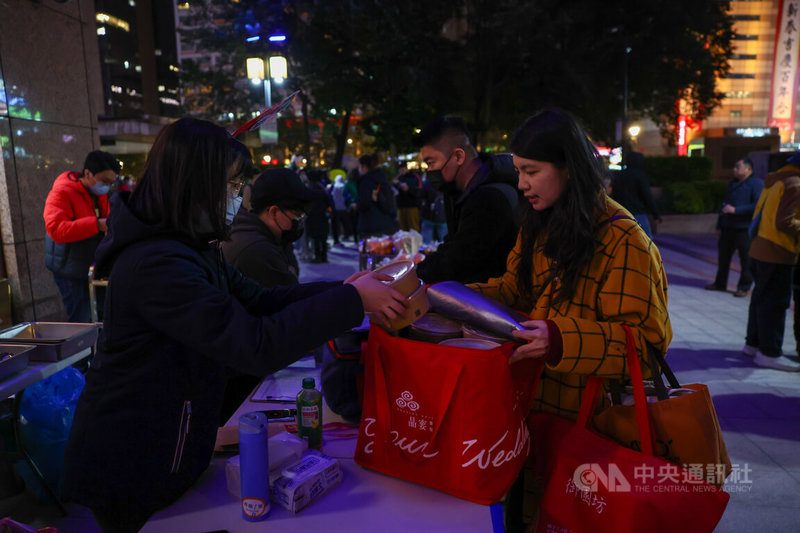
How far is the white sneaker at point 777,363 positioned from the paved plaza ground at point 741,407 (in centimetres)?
10

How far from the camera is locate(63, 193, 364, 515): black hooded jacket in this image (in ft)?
4.58

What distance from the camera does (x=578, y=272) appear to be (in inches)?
72.9

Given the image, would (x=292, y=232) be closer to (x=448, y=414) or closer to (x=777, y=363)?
(x=448, y=414)

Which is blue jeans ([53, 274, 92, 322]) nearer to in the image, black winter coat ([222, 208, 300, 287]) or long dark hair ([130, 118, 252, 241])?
black winter coat ([222, 208, 300, 287])

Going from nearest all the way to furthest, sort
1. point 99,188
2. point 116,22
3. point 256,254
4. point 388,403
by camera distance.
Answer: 1. point 388,403
2. point 256,254
3. point 99,188
4. point 116,22

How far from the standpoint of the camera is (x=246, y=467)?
152 centimetres

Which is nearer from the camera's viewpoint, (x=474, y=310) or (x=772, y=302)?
(x=474, y=310)

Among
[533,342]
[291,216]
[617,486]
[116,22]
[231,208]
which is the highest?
[116,22]

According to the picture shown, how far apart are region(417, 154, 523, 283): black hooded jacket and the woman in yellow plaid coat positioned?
38.5 inches

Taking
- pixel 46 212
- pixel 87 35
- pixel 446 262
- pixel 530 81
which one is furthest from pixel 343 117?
pixel 446 262

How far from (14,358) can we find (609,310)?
2430 mm

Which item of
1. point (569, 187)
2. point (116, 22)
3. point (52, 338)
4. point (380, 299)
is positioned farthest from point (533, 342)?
point (116, 22)

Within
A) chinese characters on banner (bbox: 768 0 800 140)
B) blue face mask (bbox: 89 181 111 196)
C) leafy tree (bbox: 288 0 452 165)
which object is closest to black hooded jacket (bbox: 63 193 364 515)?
blue face mask (bbox: 89 181 111 196)

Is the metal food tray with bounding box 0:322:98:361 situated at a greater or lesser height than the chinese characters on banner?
lesser
